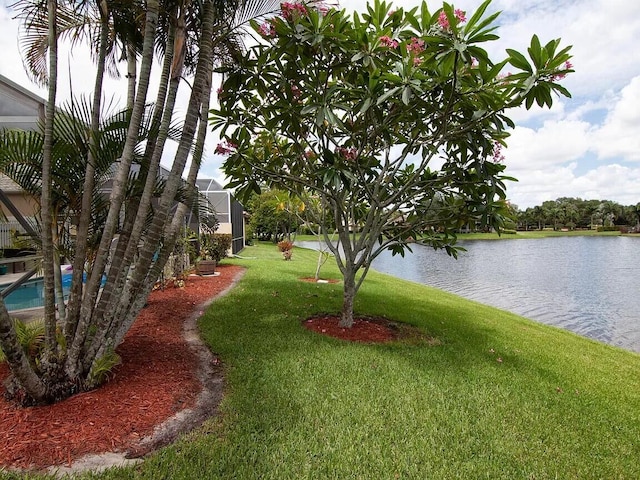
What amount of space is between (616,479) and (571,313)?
1127cm

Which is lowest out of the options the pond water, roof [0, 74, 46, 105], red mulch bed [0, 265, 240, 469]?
the pond water

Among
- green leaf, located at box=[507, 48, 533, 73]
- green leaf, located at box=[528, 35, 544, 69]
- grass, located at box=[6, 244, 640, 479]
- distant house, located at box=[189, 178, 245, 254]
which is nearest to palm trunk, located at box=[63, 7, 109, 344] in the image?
grass, located at box=[6, 244, 640, 479]

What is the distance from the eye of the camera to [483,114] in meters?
4.12

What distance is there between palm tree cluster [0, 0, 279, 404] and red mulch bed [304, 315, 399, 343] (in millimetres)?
2842

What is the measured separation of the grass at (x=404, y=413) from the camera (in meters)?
2.45

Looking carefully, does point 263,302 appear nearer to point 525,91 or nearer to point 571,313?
point 525,91

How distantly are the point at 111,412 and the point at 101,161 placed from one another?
2.16m

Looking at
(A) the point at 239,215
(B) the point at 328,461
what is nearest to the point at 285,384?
(B) the point at 328,461

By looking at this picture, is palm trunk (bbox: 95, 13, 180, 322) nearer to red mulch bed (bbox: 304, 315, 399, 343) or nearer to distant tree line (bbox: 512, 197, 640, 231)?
red mulch bed (bbox: 304, 315, 399, 343)

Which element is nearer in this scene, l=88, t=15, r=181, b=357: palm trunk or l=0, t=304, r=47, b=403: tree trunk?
l=0, t=304, r=47, b=403: tree trunk

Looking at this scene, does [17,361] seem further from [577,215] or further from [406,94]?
[577,215]

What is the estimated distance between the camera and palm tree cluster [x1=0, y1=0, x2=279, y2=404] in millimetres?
2971

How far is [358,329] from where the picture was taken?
18.8 ft

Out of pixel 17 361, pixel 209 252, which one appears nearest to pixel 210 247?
pixel 209 252
